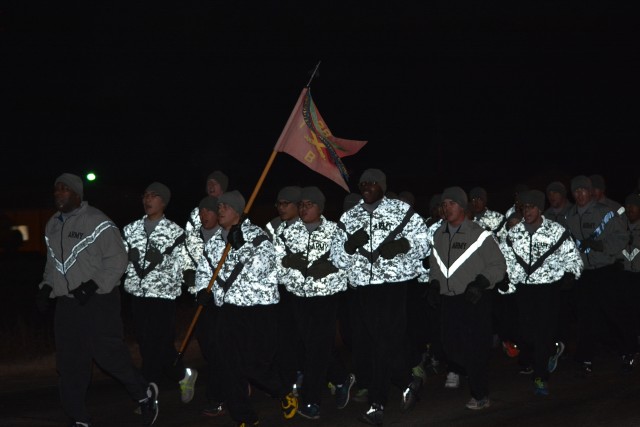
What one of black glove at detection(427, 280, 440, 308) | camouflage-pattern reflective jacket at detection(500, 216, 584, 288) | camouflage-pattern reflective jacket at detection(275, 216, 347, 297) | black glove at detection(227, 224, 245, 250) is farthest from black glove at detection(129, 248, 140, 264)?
camouflage-pattern reflective jacket at detection(500, 216, 584, 288)

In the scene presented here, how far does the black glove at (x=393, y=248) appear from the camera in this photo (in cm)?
851

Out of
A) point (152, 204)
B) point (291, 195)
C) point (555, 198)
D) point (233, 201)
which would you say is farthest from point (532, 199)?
point (152, 204)

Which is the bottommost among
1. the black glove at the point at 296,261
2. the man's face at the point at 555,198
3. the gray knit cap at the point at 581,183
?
the black glove at the point at 296,261

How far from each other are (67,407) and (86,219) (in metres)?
1.42

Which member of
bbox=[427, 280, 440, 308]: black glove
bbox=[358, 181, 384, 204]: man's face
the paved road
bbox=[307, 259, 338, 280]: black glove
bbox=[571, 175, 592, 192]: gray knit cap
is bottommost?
the paved road

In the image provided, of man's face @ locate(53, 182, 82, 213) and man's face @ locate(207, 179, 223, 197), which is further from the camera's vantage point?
man's face @ locate(207, 179, 223, 197)

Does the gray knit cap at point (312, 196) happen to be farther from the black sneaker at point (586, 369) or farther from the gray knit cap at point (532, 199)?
the black sneaker at point (586, 369)

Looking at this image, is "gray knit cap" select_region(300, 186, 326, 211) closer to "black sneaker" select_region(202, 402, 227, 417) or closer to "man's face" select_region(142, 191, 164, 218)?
"man's face" select_region(142, 191, 164, 218)

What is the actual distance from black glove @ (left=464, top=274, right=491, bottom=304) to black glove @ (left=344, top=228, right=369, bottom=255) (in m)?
0.98

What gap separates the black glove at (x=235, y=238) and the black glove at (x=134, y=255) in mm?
1759

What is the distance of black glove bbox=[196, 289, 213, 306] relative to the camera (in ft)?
26.9

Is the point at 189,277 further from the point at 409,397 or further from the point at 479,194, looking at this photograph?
the point at 479,194

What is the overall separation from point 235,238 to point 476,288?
2.21 metres

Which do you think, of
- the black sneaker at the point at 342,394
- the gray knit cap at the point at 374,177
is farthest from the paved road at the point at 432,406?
the gray knit cap at the point at 374,177
